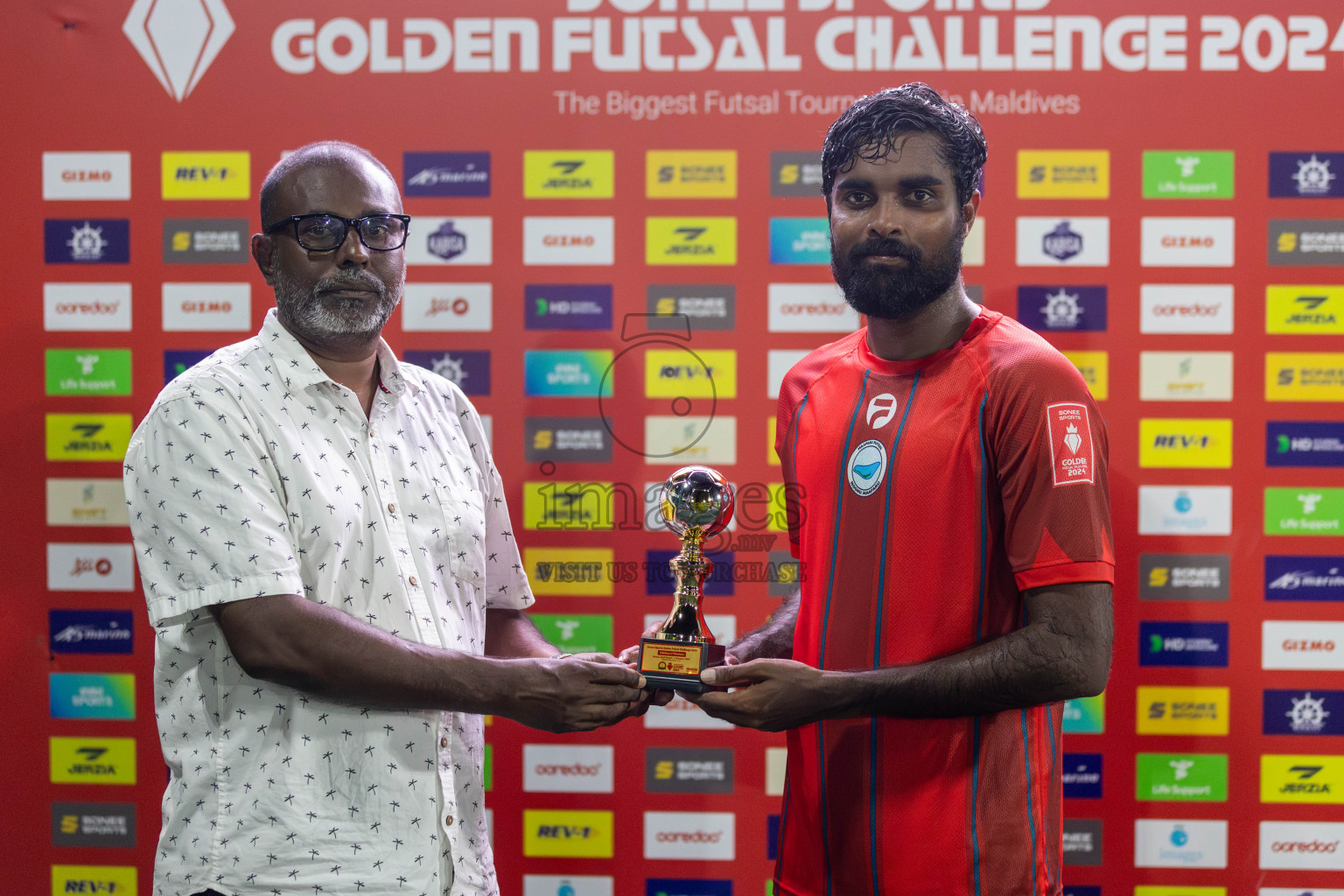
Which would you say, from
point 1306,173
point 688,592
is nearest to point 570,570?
point 688,592

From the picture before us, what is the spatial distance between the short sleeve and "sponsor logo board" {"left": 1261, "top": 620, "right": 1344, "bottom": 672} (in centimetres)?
257

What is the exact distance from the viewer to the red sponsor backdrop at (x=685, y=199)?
2.59 meters

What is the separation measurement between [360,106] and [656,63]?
859 mm

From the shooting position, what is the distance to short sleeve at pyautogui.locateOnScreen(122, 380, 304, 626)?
1.62 meters

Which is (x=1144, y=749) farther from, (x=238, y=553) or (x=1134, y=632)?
(x=238, y=553)

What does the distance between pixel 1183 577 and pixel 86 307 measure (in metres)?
3.27

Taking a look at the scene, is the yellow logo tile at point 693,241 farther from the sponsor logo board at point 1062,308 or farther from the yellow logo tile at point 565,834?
the yellow logo tile at point 565,834

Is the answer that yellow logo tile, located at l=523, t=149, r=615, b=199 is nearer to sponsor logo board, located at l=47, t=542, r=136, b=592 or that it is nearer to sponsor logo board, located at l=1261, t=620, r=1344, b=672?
sponsor logo board, located at l=47, t=542, r=136, b=592

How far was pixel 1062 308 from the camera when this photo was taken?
2.62m

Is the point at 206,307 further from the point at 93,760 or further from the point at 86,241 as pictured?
the point at 93,760

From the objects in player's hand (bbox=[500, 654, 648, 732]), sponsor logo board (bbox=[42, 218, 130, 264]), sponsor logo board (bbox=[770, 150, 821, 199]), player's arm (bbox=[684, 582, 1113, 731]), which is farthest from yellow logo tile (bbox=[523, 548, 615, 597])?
sponsor logo board (bbox=[42, 218, 130, 264])

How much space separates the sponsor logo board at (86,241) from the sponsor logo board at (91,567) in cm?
84

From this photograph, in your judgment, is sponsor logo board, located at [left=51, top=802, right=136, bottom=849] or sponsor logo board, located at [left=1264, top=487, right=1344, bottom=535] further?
sponsor logo board, located at [left=51, top=802, right=136, bottom=849]

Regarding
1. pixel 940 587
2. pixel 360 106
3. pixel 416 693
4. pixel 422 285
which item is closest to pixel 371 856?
pixel 416 693
